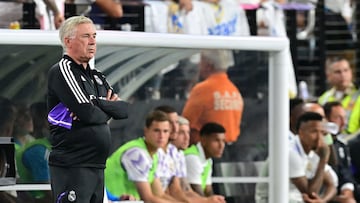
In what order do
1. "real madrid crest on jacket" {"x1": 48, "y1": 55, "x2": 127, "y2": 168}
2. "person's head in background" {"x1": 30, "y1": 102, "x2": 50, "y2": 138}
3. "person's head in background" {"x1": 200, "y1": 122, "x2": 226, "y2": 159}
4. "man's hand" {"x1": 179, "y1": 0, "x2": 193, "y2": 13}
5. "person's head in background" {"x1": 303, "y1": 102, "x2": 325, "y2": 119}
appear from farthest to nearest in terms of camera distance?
"man's hand" {"x1": 179, "y1": 0, "x2": 193, "y2": 13}
"person's head in background" {"x1": 303, "y1": 102, "x2": 325, "y2": 119}
"person's head in background" {"x1": 200, "y1": 122, "x2": 226, "y2": 159}
"person's head in background" {"x1": 30, "y1": 102, "x2": 50, "y2": 138}
"real madrid crest on jacket" {"x1": 48, "y1": 55, "x2": 127, "y2": 168}

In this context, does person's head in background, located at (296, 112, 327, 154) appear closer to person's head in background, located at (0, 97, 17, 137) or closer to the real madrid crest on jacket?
person's head in background, located at (0, 97, 17, 137)

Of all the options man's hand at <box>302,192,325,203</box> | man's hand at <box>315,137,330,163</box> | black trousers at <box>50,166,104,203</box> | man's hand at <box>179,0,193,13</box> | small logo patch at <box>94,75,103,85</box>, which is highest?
man's hand at <box>179,0,193,13</box>

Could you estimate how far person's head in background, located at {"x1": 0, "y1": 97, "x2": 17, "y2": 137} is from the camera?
30.1ft

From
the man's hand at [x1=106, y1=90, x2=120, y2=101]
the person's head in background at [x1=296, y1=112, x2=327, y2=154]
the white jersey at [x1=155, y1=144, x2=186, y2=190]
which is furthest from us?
the person's head in background at [x1=296, y1=112, x2=327, y2=154]

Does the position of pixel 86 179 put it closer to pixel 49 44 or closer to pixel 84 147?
pixel 84 147

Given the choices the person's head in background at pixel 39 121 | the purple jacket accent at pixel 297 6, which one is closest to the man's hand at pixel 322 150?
the purple jacket accent at pixel 297 6

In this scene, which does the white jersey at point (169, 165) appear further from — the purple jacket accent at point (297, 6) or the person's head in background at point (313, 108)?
the purple jacket accent at point (297, 6)

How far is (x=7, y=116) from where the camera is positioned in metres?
9.20

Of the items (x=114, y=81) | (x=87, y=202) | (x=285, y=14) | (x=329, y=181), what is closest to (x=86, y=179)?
(x=87, y=202)

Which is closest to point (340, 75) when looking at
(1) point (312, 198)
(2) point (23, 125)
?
(1) point (312, 198)

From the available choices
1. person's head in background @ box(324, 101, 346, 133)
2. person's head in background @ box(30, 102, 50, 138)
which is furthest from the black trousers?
person's head in background @ box(324, 101, 346, 133)

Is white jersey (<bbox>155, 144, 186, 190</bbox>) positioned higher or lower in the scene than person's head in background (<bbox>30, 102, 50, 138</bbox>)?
lower

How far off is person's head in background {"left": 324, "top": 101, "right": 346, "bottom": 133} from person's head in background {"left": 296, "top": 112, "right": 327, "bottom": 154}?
923mm

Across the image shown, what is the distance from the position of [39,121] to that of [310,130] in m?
3.11
